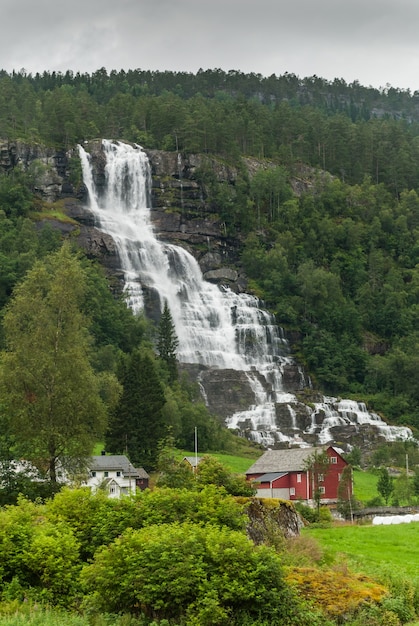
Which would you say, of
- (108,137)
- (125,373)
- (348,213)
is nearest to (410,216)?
(348,213)

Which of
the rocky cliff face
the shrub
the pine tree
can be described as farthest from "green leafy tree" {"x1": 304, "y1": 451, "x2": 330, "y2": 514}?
the shrub

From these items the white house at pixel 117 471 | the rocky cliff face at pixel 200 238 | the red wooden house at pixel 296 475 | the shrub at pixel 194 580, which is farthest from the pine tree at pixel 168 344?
the shrub at pixel 194 580

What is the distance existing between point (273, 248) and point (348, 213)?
55.8 ft

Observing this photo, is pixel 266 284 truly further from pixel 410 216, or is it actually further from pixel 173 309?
pixel 410 216

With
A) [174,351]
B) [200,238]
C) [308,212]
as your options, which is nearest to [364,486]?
[174,351]

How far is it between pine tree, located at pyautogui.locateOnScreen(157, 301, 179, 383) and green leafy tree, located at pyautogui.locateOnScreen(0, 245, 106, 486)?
182 ft

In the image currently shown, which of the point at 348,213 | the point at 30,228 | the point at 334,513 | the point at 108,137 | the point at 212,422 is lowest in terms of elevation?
the point at 334,513

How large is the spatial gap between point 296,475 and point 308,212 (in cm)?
8201

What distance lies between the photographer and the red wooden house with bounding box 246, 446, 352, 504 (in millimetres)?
68438

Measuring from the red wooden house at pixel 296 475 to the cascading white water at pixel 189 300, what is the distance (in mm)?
30009

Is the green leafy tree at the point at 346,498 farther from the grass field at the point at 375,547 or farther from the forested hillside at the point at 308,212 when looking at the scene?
the forested hillside at the point at 308,212

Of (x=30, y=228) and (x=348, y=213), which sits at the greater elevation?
(x=348, y=213)

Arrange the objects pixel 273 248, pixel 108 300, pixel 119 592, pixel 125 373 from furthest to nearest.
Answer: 1. pixel 273 248
2. pixel 108 300
3. pixel 125 373
4. pixel 119 592

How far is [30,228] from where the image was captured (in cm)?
11650
